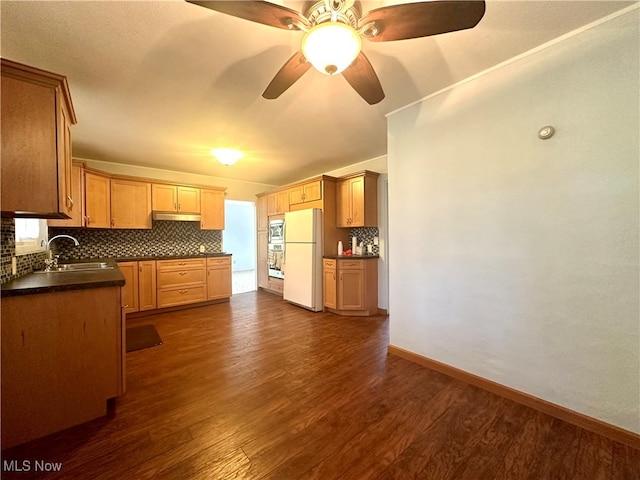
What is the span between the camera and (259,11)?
112 centimetres

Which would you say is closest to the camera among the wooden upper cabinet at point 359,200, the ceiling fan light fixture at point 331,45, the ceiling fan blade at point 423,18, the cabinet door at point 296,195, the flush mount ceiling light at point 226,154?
the ceiling fan blade at point 423,18

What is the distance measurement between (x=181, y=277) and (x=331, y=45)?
403cm

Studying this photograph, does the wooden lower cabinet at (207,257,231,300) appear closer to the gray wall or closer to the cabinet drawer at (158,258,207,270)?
the cabinet drawer at (158,258,207,270)

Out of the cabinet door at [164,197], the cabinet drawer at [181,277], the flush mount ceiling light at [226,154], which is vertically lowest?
the cabinet drawer at [181,277]

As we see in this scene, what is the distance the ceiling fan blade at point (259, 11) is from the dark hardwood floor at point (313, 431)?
215 centimetres

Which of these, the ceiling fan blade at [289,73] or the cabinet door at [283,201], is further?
the cabinet door at [283,201]

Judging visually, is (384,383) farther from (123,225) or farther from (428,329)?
(123,225)

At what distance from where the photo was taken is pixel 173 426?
152 cm

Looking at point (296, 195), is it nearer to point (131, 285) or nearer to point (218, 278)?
point (218, 278)

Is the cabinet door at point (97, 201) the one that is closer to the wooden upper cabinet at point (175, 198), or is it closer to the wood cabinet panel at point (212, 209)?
the wooden upper cabinet at point (175, 198)

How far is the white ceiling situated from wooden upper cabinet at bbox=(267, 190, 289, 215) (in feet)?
5.72

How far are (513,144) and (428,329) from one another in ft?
5.35

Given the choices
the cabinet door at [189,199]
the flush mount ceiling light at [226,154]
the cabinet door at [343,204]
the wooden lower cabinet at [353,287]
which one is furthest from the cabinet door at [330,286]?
the cabinet door at [189,199]

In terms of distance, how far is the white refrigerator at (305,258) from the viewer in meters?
3.94
